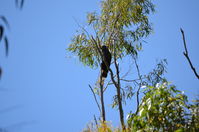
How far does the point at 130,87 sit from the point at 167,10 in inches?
5124

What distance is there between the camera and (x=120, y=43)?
7289mm

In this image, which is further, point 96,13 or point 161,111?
point 96,13

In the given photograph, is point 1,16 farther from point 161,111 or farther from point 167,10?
point 167,10

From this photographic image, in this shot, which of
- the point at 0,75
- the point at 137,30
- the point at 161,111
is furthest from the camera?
the point at 137,30

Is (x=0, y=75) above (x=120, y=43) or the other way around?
the other way around

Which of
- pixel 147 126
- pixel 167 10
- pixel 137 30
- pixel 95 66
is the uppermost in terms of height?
pixel 167 10

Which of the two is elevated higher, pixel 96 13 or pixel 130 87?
pixel 96 13

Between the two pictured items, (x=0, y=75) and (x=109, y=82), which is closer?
(x=0, y=75)

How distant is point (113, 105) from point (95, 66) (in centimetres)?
100

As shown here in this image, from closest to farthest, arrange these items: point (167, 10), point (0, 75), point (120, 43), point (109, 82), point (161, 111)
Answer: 1. point (0, 75)
2. point (161, 111)
3. point (109, 82)
4. point (120, 43)
5. point (167, 10)

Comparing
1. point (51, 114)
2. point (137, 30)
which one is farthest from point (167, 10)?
point (137, 30)

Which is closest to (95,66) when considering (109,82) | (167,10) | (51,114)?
(109,82)

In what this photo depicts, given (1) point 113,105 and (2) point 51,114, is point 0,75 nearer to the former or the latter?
(1) point 113,105

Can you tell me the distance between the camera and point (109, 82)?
19.5 ft
